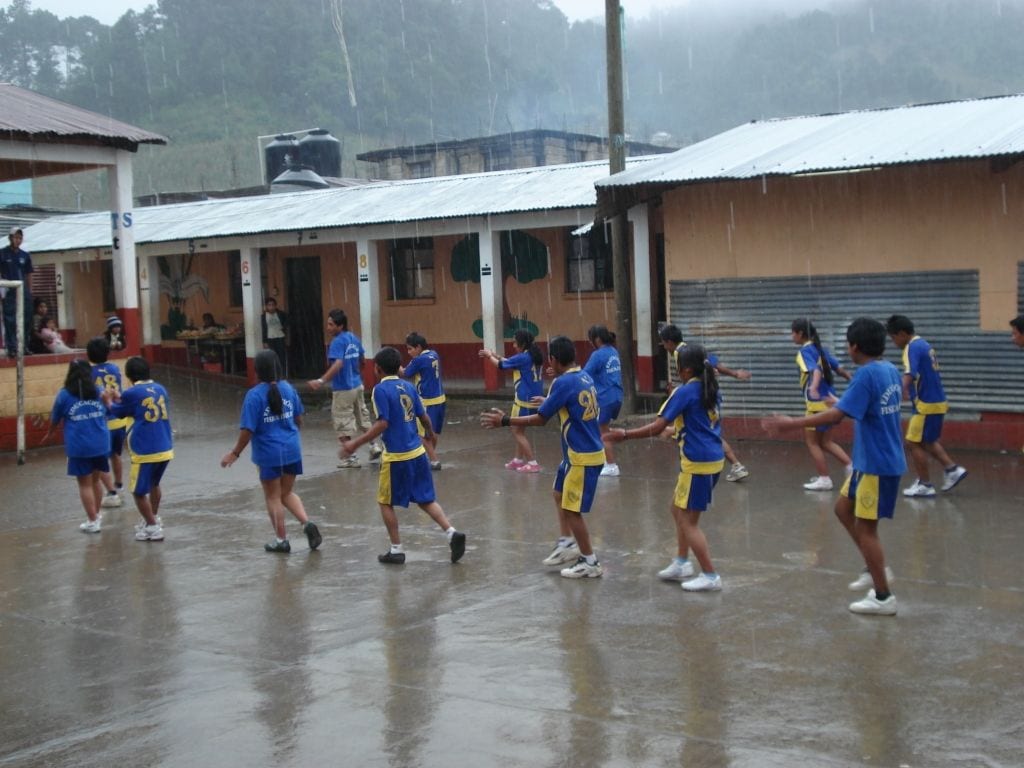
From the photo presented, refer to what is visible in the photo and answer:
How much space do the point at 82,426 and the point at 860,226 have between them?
8.59m

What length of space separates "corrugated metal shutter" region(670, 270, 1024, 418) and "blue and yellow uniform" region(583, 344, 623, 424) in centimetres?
315

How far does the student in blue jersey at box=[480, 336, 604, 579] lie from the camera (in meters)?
8.09

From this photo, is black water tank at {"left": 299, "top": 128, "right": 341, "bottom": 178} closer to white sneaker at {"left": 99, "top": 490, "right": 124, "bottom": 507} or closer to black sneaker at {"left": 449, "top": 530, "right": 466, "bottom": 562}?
white sneaker at {"left": 99, "top": 490, "right": 124, "bottom": 507}

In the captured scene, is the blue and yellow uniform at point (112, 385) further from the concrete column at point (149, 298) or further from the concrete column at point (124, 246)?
the concrete column at point (149, 298)

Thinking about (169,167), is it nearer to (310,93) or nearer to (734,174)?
(310,93)

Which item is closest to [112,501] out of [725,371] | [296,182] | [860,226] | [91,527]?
[91,527]

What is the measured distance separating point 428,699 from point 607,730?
975mm

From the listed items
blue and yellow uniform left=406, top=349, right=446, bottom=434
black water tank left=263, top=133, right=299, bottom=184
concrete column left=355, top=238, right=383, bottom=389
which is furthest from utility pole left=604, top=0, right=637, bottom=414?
black water tank left=263, top=133, right=299, bottom=184

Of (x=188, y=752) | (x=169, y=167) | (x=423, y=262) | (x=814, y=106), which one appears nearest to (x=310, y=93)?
(x=169, y=167)

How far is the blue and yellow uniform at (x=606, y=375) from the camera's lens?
38.7ft

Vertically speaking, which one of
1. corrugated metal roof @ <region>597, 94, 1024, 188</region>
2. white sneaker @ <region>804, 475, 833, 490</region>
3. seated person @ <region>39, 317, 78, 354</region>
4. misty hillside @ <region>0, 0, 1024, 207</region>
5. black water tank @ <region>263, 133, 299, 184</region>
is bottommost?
white sneaker @ <region>804, 475, 833, 490</region>

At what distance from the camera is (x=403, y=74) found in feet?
225

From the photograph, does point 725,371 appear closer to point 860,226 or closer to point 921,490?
point 921,490

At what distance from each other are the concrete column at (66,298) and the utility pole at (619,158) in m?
15.7
